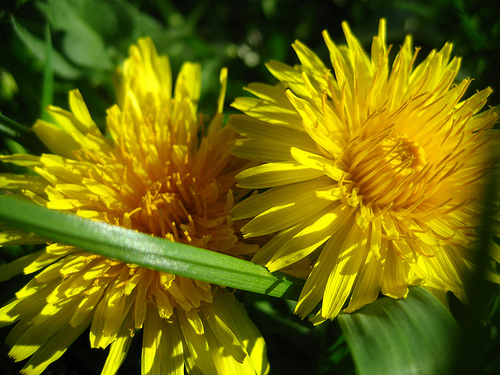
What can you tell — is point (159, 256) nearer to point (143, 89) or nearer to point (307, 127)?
point (307, 127)

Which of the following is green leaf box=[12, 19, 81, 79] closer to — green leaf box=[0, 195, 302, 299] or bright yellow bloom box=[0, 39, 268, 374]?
bright yellow bloom box=[0, 39, 268, 374]

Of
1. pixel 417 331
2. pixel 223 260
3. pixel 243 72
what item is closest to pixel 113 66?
pixel 243 72

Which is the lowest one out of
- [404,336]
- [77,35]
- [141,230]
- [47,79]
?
[141,230]

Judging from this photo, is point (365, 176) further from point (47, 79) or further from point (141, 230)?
point (47, 79)

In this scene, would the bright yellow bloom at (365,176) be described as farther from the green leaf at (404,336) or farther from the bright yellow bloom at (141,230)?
the bright yellow bloom at (141,230)

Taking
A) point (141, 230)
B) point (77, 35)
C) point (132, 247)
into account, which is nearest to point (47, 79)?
point (77, 35)
